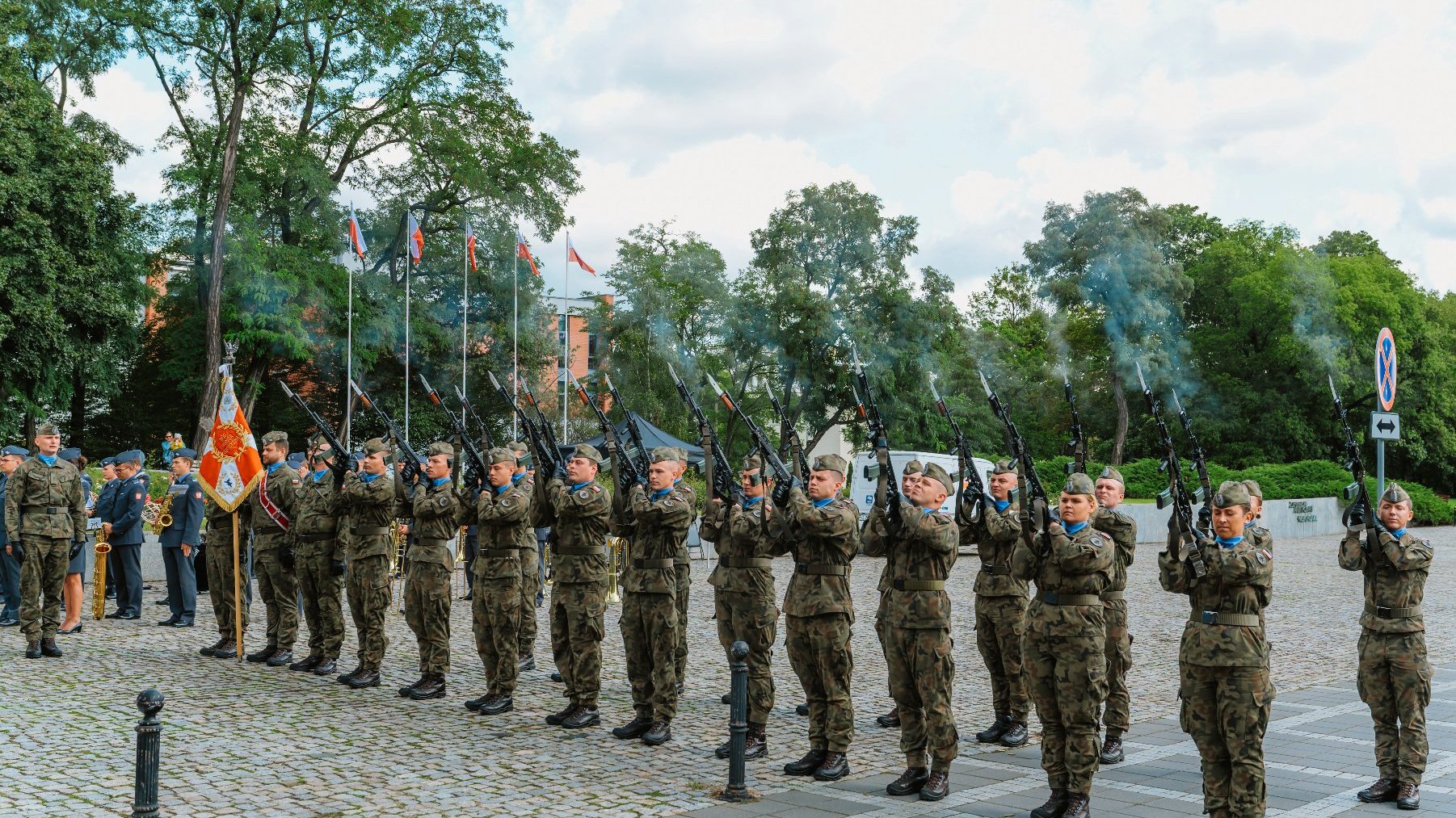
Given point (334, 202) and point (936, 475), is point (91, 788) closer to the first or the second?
point (936, 475)

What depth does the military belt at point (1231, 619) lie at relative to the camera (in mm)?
6711

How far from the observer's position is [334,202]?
129ft

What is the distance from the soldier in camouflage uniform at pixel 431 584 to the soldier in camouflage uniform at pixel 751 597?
8.57ft

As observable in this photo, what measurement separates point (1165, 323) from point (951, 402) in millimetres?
12007

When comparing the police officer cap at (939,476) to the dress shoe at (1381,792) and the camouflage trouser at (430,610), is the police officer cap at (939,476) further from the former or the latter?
the camouflage trouser at (430,610)

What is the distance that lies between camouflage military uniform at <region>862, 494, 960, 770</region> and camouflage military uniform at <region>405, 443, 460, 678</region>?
4055mm

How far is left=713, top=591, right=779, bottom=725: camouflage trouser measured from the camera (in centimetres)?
860

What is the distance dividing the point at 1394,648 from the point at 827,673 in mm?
3407

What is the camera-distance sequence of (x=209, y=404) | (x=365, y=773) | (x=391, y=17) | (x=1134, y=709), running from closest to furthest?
(x=365, y=773), (x=1134, y=709), (x=209, y=404), (x=391, y=17)

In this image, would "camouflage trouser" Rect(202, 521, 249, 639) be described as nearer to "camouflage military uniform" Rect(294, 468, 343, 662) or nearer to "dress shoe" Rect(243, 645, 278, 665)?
"dress shoe" Rect(243, 645, 278, 665)

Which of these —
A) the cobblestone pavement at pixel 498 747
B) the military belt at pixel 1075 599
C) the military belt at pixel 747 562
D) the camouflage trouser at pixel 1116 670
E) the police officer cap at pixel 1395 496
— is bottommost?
the cobblestone pavement at pixel 498 747

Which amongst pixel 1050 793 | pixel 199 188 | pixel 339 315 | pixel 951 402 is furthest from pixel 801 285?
pixel 1050 793

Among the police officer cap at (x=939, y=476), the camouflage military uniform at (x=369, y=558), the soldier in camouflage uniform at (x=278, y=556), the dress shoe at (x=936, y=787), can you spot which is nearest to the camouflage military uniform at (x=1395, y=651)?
the police officer cap at (x=939, y=476)

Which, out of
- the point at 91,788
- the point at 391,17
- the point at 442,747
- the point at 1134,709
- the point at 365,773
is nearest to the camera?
the point at 91,788
